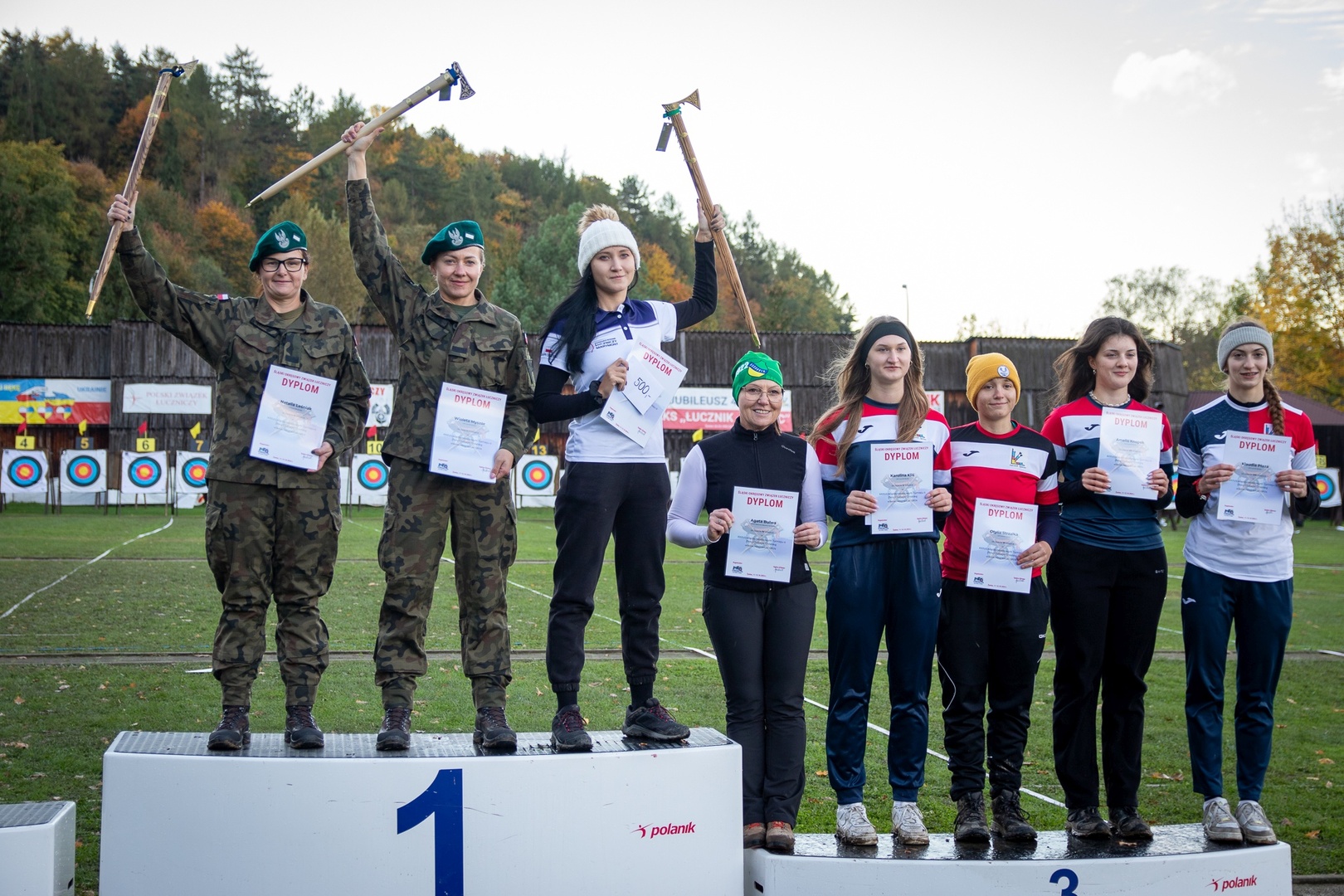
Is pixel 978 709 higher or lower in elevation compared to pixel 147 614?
higher

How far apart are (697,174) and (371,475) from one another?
26.0 meters

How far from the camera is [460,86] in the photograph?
15.3ft

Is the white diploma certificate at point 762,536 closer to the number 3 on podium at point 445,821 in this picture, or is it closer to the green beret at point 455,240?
the number 3 on podium at point 445,821

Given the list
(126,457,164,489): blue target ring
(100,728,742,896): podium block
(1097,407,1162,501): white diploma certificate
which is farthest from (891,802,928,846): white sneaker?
(126,457,164,489): blue target ring

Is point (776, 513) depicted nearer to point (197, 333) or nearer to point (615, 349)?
point (615, 349)

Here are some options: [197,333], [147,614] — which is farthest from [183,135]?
[197,333]

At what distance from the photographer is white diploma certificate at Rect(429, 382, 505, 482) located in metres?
4.29

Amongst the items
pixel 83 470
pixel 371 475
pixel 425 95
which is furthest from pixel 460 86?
pixel 83 470

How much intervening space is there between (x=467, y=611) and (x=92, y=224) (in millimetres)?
55093

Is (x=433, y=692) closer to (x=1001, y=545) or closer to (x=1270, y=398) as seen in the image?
(x=1001, y=545)

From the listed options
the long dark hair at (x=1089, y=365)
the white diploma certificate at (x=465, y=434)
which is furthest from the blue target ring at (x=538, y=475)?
the white diploma certificate at (x=465, y=434)

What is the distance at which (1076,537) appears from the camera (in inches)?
178

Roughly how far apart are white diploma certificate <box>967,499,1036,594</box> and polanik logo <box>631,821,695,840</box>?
1.46 metres

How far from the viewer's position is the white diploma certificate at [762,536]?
4297mm
